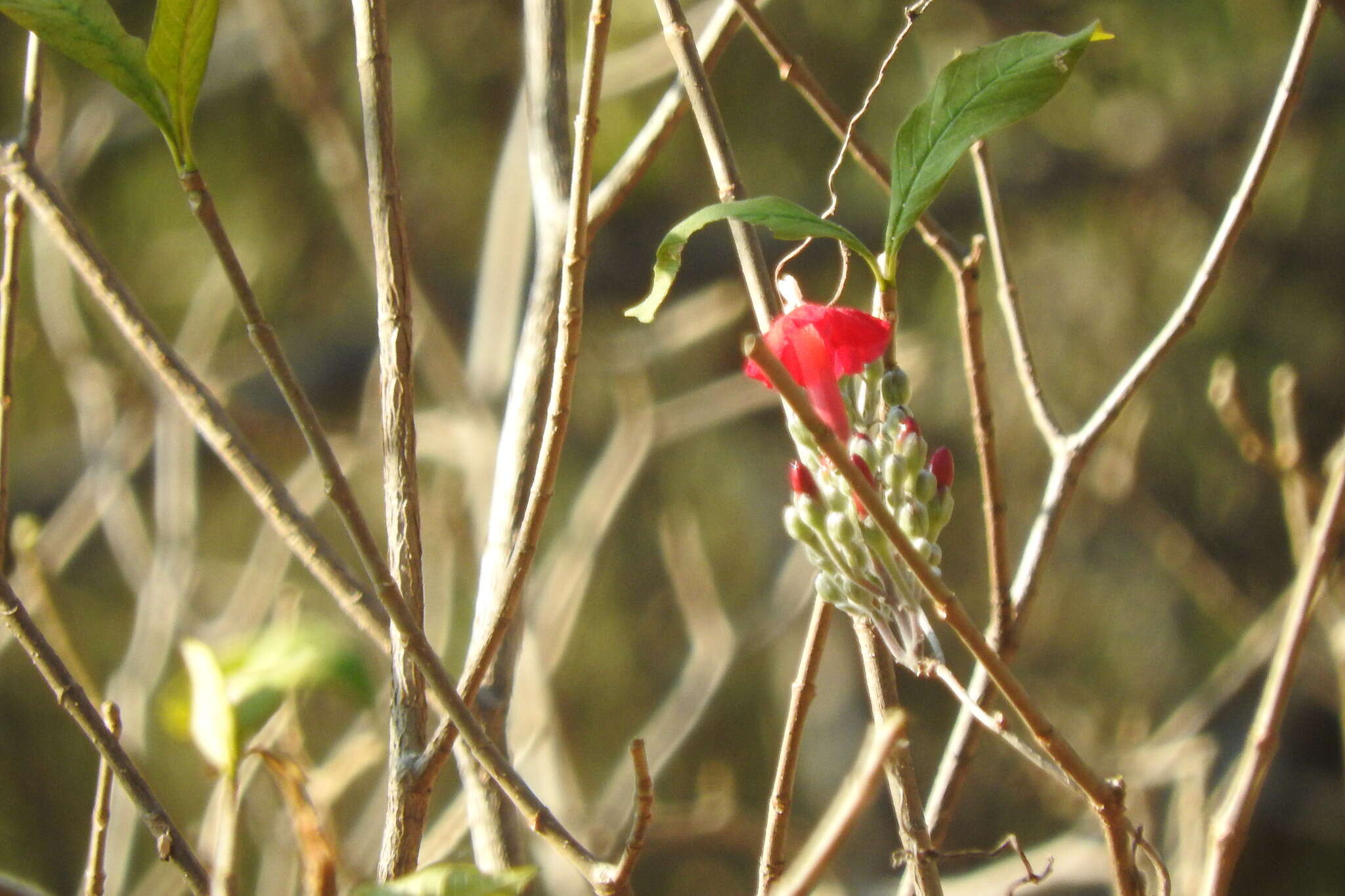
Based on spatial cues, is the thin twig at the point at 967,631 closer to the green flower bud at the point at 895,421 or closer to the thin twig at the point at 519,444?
the green flower bud at the point at 895,421

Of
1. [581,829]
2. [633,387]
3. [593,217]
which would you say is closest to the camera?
[593,217]

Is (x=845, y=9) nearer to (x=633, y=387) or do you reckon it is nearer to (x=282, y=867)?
(x=633, y=387)

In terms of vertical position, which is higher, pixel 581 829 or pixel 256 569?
pixel 256 569

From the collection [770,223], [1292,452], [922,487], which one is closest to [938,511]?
[922,487]

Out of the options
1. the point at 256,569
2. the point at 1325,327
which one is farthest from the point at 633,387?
the point at 1325,327

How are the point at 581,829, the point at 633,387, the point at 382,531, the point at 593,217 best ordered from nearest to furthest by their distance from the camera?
the point at 593,217 < the point at 581,829 < the point at 633,387 < the point at 382,531

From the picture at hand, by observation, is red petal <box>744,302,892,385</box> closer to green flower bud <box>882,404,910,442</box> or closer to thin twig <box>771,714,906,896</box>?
green flower bud <box>882,404,910,442</box>

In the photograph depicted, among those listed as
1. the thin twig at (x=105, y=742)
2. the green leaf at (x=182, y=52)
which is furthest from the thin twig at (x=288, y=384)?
the thin twig at (x=105, y=742)

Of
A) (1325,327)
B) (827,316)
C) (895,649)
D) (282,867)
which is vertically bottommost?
(1325,327)

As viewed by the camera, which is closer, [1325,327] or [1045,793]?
[1045,793]
